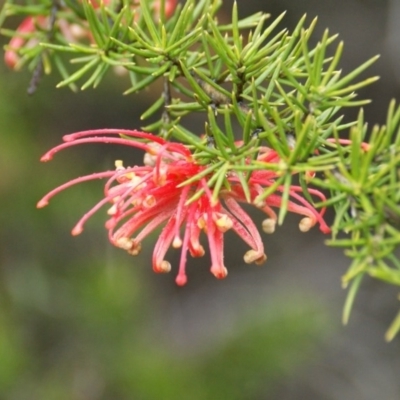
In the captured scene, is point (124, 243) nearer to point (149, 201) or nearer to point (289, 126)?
point (149, 201)

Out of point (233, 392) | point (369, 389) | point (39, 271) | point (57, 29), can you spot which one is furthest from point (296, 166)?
point (369, 389)

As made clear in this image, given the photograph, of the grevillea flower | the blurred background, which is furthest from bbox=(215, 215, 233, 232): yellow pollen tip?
the blurred background

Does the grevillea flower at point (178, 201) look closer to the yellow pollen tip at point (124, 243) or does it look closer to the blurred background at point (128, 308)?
the yellow pollen tip at point (124, 243)

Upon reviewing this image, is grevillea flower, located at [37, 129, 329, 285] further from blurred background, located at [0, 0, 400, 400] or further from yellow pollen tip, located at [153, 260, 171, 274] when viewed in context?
blurred background, located at [0, 0, 400, 400]

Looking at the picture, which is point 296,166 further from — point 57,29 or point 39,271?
point 39,271

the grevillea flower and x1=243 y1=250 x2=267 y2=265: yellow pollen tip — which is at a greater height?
the grevillea flower

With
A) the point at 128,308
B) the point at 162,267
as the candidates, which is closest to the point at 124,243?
the point at 162,267

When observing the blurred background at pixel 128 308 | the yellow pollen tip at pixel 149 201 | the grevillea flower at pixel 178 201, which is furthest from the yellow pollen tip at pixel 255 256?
the blurred background at pixel 128 308
